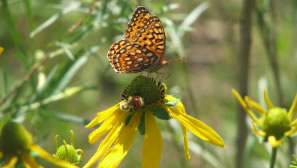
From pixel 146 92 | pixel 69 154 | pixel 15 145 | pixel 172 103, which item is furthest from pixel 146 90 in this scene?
pixel 15 145

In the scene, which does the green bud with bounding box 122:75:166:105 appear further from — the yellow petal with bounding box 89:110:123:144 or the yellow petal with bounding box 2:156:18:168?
the yellow petal with bounding box 2:156:18:168

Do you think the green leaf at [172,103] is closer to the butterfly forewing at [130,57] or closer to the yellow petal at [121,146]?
the yellow petal at [121,146]

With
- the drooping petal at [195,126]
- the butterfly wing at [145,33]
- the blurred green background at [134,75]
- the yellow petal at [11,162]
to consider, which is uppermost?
the butterfly wing at [145,33]

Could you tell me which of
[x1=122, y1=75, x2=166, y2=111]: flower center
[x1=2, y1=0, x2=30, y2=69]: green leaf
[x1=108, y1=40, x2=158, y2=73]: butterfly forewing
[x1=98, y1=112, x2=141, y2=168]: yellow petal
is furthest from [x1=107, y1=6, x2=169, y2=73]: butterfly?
[x1=2, y1=0, x2=30, y2=69]: green leaf

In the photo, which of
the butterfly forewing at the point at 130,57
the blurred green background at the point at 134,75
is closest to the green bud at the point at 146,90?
the butterfly forewing at the point at 130,57

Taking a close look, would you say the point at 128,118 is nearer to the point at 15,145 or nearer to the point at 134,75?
the point at 15,145

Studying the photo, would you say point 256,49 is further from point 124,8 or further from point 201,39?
point 124,8

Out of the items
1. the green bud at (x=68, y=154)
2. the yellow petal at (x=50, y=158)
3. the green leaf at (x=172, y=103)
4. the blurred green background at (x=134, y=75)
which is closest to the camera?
the yellow petal at (x=50, y=158)
